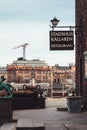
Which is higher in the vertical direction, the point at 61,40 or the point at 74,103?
the point at 61,40

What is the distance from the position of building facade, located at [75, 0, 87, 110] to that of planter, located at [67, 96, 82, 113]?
2.57ft

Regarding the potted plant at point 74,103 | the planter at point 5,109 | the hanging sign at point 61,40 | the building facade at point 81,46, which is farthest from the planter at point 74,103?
the planter at point 5,109

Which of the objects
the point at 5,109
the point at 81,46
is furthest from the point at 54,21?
the point at 5,109

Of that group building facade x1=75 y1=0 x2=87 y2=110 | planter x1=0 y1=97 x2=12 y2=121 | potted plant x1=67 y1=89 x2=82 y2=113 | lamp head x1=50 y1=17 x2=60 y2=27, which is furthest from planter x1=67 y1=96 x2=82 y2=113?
planter x1=0 y1=97 x2=12 y2=121

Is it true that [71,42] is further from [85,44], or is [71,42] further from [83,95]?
[83,95]

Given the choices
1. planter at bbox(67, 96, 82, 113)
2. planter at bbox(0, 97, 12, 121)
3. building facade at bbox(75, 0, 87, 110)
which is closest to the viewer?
planter at bbox(0, 97, 12, 121)

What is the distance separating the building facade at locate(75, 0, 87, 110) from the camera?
23.6m

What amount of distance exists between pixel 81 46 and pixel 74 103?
3692 mm

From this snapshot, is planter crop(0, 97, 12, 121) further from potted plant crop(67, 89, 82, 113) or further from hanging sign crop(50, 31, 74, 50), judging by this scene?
hanging sign crop(50, 31, 74, 50)

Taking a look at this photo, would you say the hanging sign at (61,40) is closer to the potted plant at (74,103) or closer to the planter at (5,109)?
the potted plant at (74,103)

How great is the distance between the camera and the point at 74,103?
21891 mm

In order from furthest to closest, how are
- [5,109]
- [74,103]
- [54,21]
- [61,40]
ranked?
[54,21]
[61,40]
[74,103]
[5,109]

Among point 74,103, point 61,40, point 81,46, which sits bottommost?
point 74,103

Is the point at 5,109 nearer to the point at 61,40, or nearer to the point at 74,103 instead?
the point at 74,103
